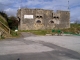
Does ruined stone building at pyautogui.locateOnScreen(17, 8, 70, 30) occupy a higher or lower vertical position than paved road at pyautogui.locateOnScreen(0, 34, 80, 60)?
higher

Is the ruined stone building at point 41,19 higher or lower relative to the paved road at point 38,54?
higher

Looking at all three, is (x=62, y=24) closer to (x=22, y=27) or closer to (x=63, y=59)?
(x=22, y=27)

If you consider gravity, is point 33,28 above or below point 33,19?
below

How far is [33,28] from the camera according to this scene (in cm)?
4872

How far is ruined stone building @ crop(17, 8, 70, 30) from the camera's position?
47.7 meters

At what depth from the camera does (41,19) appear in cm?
4962

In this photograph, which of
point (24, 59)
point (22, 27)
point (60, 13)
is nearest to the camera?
point (24, 59)

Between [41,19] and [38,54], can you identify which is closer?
[38,54]

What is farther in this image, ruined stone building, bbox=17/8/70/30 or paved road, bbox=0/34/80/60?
ruined stone building, bbox=17/8/70/30

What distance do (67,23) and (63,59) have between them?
45278 mm

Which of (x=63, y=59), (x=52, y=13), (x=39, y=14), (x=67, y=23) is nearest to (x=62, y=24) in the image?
→ (x=67, y=23)

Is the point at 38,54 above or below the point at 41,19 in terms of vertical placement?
below

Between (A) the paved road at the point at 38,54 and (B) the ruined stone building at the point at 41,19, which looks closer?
(A) the paved road at the point at 38,54

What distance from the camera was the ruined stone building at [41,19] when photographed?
4772 cm
